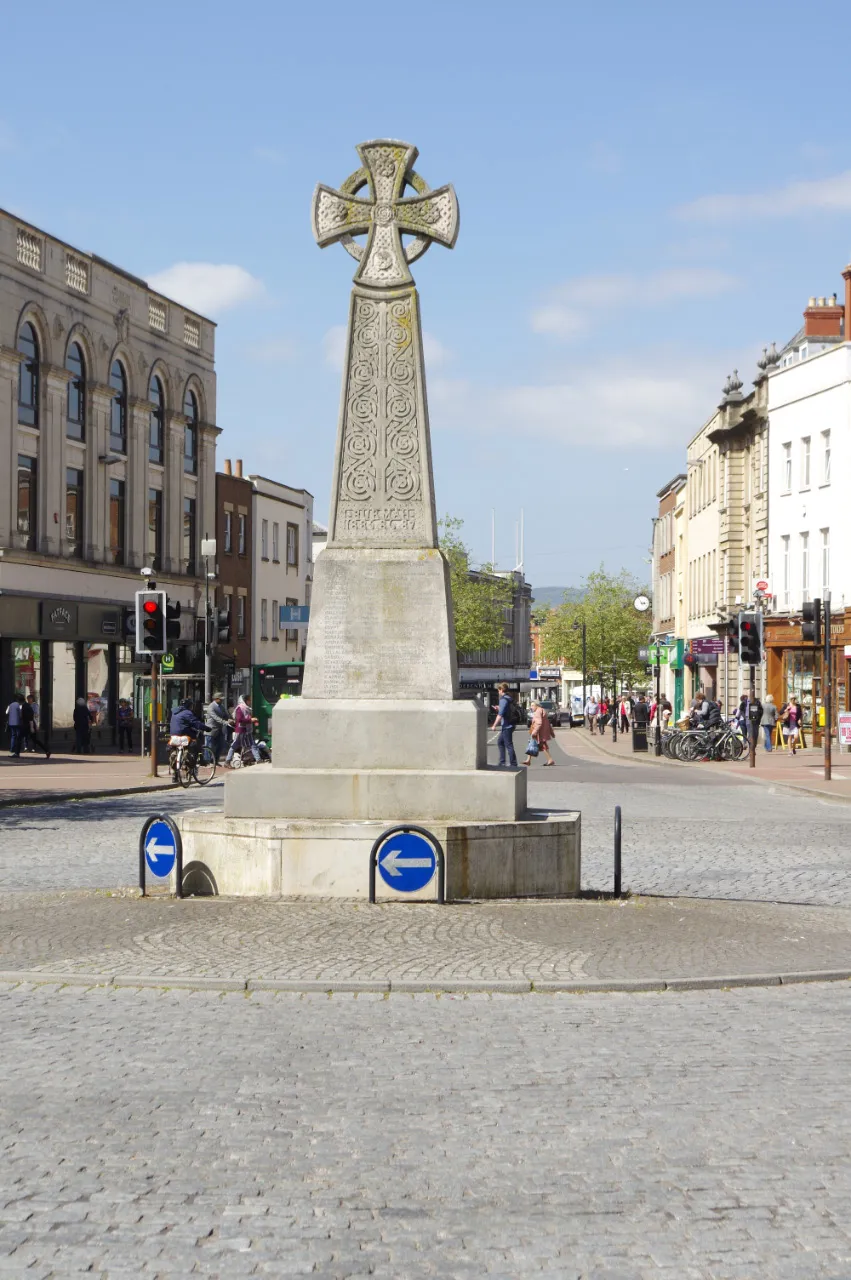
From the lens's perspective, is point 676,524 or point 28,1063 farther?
point 676,524

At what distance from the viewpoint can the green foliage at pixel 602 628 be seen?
122438 mm

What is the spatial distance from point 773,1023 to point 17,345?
4253 centimetres

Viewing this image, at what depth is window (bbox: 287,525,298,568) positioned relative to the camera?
78.1 m

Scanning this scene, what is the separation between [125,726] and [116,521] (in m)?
7.21

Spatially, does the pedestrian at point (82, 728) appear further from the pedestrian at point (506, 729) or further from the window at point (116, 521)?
the pedestrian at point (506, 729)

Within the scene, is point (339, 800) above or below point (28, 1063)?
above

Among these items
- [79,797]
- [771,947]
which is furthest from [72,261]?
[771,947]

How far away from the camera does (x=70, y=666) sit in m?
50.2

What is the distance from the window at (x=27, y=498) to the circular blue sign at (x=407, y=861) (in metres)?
37.2

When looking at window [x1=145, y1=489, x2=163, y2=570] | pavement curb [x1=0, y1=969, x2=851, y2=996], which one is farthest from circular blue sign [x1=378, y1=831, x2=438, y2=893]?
window [x1=145, y1=489, x2=163, y2=570]

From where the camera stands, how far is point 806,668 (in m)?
53.6

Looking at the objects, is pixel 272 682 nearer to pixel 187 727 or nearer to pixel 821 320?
pixel 187 727

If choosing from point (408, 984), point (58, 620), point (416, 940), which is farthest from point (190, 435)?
point (408, 984)

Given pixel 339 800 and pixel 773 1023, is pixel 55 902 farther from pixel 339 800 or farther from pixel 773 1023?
pixel 773 1023
